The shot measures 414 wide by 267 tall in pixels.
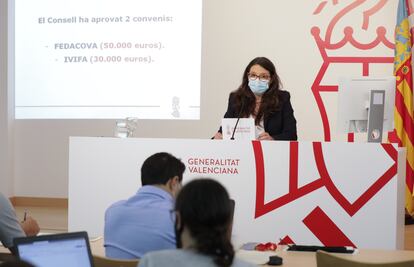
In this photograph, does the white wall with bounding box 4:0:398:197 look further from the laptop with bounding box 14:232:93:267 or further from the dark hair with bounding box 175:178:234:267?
the dark hair with bounding box 175:178:234:267

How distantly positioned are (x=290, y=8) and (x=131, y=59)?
179 centimetres

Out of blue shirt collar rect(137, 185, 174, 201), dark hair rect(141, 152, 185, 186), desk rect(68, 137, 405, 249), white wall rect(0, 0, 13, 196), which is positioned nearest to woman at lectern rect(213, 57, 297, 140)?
desk rect(68, 137, 405, 249)

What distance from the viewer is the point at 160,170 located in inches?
109

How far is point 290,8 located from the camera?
22.6 ft

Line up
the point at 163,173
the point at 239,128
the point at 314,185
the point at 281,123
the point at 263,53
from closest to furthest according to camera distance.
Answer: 1. the point at 163,173
2. the point at 314,185
3. the point at 239,128
4. the point at 281,123
5. the point at 263,53

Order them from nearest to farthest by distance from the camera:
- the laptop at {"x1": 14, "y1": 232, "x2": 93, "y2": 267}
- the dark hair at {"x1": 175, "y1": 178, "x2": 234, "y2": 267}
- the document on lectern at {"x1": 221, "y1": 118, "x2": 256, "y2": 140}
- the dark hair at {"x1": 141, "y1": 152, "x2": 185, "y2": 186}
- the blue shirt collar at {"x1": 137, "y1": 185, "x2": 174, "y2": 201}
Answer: the dark hair at {"x1": 175, "y1": 178, "x2": 234, "y2": 267}, the laptop at {"x1": 14, "y1": 232, "x2": 93, "y2": 267}, the blue shirt collar at {"x1": 137, "y1": 185, "x2": 174, "y2": 201}, the dark hair at {"x1": 141, "y1": 152, "x2": 185, "y2": 186}, the document on lectern at {"x1": 221, "y1": 118, "x2": 256, "y2": 140}

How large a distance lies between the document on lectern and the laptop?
2248 mm

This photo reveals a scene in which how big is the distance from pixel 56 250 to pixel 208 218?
74 cm

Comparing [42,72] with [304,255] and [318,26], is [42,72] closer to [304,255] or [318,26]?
[318,26]

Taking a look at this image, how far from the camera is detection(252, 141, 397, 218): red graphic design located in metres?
4.17

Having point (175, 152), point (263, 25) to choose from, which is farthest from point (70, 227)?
point (263, 25)

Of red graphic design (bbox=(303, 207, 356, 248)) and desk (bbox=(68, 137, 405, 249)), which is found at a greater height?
desk (bbox=(68, 137, 405, 249))

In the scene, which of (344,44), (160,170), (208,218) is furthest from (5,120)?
(208,218)

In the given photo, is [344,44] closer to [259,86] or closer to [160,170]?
[259,86]
